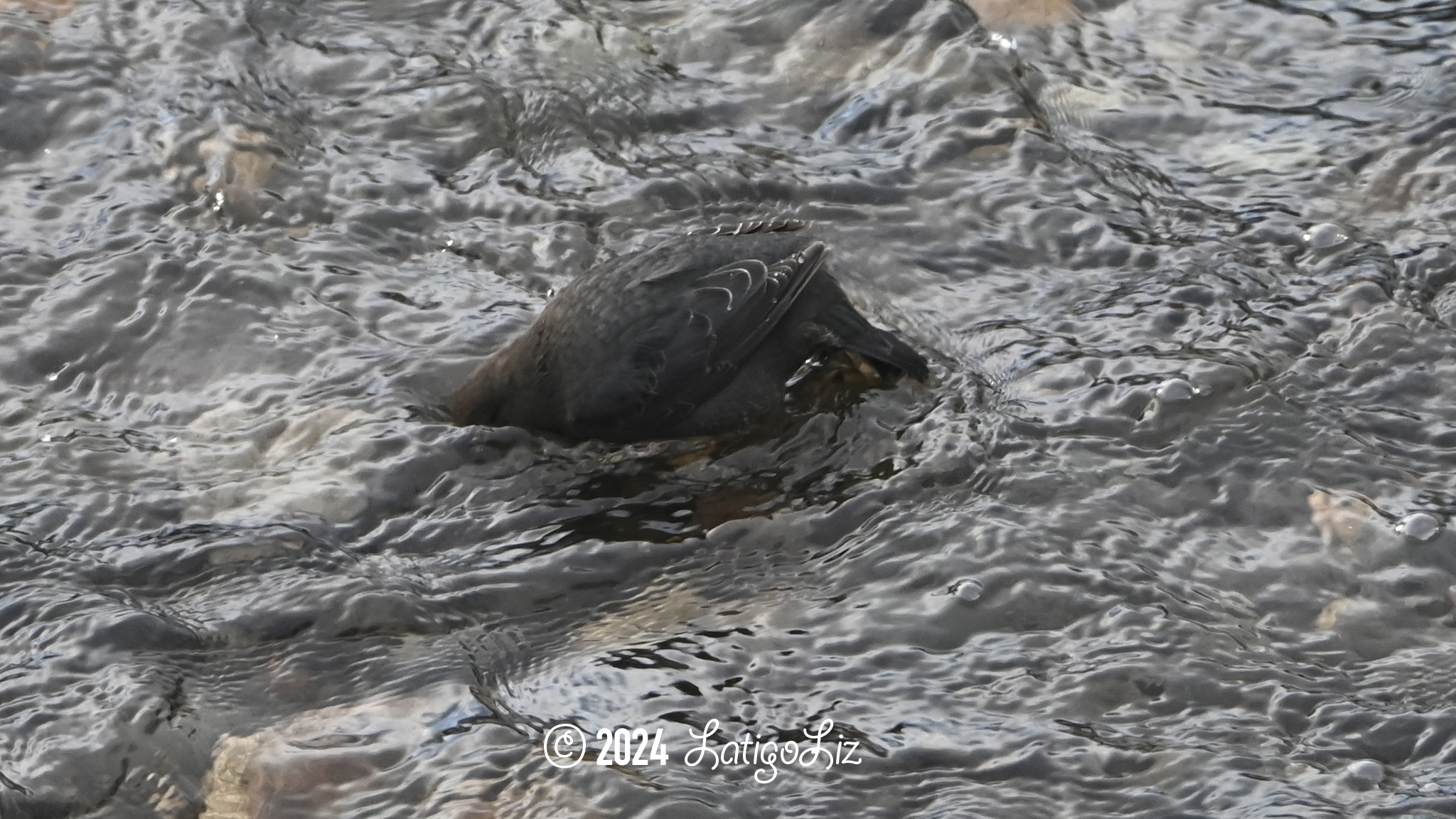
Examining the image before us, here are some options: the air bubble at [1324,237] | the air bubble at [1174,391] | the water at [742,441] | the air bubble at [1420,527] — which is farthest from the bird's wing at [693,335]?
the air bubble at [1420,527]

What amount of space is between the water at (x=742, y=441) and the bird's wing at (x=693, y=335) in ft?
0.77

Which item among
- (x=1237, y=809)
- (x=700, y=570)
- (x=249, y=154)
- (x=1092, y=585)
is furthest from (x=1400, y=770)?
(x=249, y=154)

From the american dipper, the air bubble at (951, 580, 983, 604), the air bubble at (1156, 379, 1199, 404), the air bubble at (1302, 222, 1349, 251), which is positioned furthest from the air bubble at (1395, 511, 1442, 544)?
the american dipper

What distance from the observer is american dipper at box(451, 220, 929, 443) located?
525 centimetres

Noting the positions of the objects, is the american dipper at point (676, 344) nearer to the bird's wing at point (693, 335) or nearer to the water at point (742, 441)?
the bird's wing at point (693, 335)

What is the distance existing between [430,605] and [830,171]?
2.53 meters

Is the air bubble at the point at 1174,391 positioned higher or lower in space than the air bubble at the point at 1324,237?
lower

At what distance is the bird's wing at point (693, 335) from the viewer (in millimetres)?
5301

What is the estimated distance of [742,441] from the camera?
546 cm

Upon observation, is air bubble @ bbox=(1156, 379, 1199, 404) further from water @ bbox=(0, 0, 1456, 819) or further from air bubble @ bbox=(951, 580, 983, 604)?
air bubble @ bbox=(951, 580, 983, 604)

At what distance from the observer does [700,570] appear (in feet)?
15.6

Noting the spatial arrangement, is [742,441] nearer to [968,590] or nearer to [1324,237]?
[968,590]

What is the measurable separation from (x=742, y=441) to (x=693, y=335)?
406mm

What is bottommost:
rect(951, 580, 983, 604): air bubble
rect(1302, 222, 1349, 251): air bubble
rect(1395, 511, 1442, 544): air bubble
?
rect(951, 580, 983, 604): air bubble
